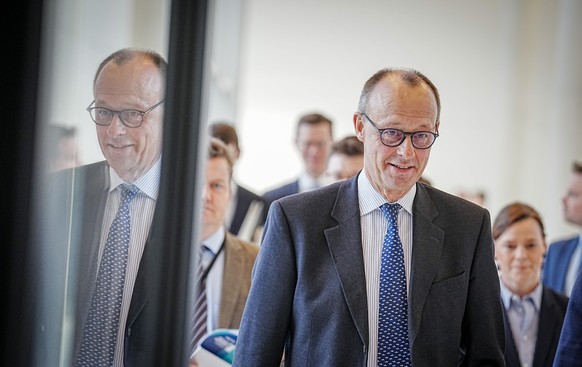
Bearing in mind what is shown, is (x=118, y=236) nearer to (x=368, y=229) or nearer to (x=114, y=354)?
(x=114, y=354)

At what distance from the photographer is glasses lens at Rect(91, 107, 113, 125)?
1.96 metres

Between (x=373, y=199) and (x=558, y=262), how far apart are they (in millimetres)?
3009

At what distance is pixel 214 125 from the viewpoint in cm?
450

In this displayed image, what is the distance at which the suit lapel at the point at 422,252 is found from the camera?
2162 mm

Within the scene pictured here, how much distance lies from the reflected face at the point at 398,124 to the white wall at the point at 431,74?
23.4ft

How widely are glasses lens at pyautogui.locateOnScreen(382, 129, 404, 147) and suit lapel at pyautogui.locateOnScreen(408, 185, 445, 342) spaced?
0.20 m

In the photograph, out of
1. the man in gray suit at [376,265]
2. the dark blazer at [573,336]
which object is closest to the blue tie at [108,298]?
the man in gray suit at [376,265]

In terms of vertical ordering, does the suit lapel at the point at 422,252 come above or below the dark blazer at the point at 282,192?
below

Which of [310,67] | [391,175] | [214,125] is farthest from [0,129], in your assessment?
[310,67]

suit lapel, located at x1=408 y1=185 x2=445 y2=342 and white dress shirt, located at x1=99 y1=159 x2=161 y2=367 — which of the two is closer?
white dress shirt, located at x1=99 y1=159 x2=161 y2=367

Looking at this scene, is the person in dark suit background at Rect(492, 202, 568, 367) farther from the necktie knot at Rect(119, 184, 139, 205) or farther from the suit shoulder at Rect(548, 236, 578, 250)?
the necktie knot at Rect(119, 184, 139, 205)

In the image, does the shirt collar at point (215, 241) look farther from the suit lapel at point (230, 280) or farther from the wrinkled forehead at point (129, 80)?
the wrinkled forehead at point (129, 80)

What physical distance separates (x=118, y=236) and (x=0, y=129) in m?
0.35

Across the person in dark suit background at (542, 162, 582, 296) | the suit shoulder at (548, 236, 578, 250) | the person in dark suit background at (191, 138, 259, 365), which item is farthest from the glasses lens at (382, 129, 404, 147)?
the suit shoulder at (548, 236, 578, 250)
